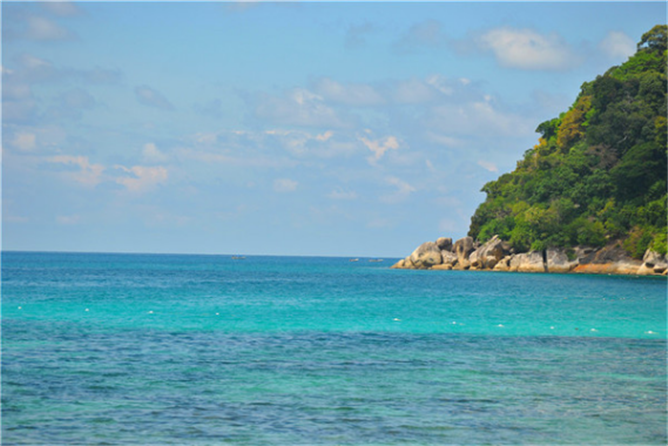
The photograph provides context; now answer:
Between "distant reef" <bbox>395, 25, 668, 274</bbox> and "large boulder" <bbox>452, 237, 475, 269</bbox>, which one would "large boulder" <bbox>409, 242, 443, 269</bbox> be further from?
"distant reef" <bbox>395, 25, 668, 274</bbox>

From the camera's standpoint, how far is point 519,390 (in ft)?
55.8

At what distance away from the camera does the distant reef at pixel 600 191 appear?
80500mm

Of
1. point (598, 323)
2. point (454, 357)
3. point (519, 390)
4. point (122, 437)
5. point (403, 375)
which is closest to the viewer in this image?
point (122, 437)

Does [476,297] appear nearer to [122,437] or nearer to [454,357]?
[454,357]

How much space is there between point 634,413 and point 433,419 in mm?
4412

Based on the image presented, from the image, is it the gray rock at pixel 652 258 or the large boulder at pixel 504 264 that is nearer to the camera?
the gray rock at pixel 652 258

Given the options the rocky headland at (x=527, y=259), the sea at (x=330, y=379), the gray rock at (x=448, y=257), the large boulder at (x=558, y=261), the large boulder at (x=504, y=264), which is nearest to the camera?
the sea at (x=330, y=379)

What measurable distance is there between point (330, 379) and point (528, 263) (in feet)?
277

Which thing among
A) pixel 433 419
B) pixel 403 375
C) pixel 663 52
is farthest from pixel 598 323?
pixel 663 52

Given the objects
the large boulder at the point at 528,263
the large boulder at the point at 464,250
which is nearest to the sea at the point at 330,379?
the large boulder at the point at 528,263

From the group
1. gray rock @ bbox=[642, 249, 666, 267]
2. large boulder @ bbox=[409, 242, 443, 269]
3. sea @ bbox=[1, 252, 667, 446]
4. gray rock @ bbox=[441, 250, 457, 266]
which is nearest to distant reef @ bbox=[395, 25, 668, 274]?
gray rock @ bbox=[642, 249, 666, 267]

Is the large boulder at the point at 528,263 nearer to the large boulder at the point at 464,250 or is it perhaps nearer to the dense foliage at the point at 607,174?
the dense foliage at the point at 607,174

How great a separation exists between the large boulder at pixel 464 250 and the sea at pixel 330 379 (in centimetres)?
7662

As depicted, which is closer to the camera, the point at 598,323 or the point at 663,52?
the point at 598,323
